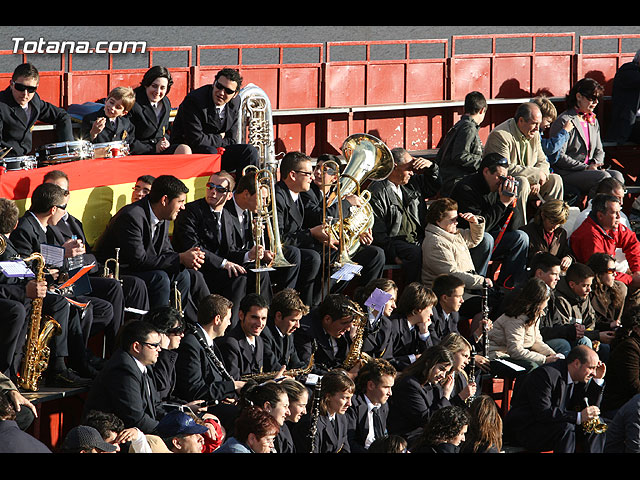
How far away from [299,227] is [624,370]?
3.07 metres

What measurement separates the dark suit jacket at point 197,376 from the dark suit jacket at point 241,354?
0.19 meters

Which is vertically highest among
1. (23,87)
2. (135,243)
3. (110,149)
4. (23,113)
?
(23,87)

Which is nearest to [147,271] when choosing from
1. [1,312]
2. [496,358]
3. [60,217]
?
[60,217]

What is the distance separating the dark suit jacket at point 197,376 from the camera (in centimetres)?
867

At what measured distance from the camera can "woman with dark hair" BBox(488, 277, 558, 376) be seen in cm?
1048

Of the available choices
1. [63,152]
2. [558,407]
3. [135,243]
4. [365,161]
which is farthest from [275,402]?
[365,161]

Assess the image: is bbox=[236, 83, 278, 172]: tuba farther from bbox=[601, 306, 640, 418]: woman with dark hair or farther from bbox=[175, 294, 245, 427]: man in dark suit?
bbox=[601, 306, 640, 418]: woman with dark hair

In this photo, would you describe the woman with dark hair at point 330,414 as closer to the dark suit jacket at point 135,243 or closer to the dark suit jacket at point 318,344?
the dark suit jacket at point 318,344

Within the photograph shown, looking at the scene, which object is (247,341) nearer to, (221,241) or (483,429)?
(221,241)

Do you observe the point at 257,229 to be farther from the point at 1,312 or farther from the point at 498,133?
the point at 498,133

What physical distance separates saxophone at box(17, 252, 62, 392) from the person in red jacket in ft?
18.6

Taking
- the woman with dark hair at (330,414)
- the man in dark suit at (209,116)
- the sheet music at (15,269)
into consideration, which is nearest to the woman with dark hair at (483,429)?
the woman with dark hair at (330,414)

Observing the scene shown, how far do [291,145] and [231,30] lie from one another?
31.5 feet

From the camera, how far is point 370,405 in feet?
30.0
